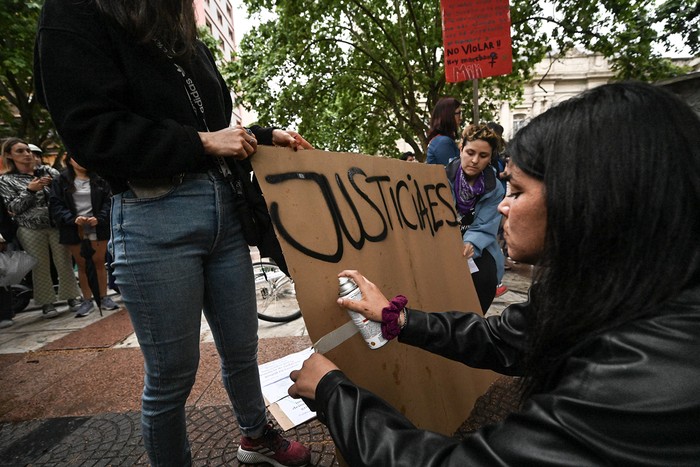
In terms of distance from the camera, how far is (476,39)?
3.90m

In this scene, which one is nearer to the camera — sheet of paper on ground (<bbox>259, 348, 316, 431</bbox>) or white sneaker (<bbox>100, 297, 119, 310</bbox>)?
sheet of paper on ground (<bbox>259, 348, 316, 431</bbox>)

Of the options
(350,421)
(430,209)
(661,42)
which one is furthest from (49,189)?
(661,42)

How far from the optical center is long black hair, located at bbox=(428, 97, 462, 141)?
10.8 ft

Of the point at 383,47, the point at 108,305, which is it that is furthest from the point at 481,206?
the point at 383,47

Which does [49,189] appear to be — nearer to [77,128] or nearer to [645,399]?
[77,128]

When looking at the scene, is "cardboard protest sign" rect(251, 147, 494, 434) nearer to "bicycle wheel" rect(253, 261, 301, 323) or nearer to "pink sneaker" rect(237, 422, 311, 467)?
"pink sneaker" rect(237, 422, 311, 467)

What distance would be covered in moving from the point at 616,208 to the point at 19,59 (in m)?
9.43

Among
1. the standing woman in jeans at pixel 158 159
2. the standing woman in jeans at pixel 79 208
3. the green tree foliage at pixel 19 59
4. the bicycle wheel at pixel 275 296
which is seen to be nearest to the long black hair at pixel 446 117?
the bicycle wheel at pixel 275 296

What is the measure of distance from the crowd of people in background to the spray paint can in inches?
142

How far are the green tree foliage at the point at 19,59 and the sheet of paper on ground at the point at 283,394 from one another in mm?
6569

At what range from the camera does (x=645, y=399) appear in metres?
0.54

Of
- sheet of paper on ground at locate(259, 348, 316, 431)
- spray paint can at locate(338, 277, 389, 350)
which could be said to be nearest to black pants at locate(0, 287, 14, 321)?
sheet of paper on ground at locate(259, 348, 316, 431)

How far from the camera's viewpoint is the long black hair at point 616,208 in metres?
0.62

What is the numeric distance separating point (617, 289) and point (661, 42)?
790 centimetres
